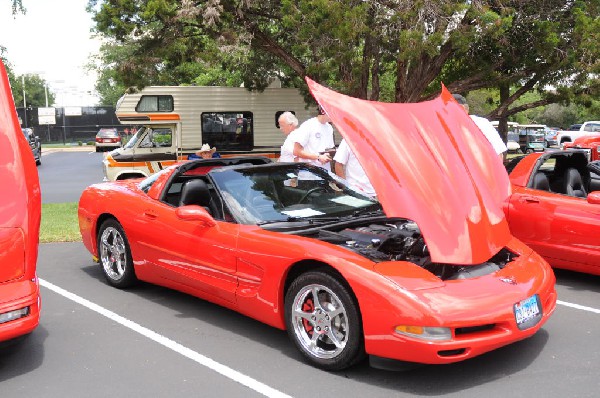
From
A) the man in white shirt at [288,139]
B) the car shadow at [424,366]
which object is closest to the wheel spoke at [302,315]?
the car shadow at [424,366]

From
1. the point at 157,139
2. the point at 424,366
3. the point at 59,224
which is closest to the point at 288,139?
the point at 424,366

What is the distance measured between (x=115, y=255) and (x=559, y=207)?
173 inches

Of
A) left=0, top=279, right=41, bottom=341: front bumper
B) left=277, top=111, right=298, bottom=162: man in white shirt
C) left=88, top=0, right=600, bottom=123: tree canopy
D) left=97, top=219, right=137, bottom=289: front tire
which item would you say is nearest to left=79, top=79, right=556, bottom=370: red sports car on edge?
left=97, top=219, right=137, bottom=289: front tire

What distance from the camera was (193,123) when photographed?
50.8ft

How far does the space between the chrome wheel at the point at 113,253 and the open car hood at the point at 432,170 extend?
2868 mm

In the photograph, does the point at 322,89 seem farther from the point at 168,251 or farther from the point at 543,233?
the point at 543,233

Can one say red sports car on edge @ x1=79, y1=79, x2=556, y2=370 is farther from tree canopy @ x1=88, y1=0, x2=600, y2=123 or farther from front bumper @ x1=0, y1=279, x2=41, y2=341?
tree canopy @ x1=88, y1=0, x2=600, y2=123

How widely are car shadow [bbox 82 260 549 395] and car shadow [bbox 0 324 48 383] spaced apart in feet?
3.82

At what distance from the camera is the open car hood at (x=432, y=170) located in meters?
3.97

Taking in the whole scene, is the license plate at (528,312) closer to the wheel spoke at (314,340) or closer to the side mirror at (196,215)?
the wheel spoke at (314,340)

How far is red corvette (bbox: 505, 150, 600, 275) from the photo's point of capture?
5.95 metres

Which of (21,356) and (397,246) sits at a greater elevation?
(397,246)

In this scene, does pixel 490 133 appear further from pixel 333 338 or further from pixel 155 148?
pixel 155 148

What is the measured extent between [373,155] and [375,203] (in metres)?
1.40
